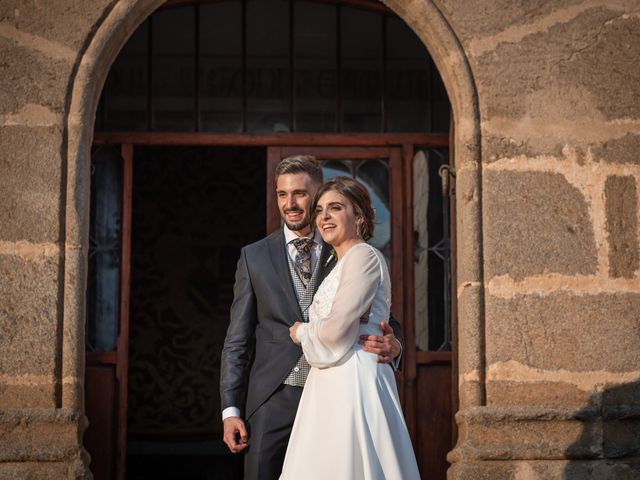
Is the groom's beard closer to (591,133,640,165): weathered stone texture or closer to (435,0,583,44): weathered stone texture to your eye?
(435,0,583,44): weathered stone texture

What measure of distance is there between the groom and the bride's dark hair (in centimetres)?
38

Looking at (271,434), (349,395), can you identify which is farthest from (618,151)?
(271,434)

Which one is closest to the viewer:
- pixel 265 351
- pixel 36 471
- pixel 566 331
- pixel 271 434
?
pixel 271 434

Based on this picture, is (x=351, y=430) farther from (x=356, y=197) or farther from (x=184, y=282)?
(x=184, y=282)

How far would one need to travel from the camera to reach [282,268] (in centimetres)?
509

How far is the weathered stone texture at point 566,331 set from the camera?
530 cm

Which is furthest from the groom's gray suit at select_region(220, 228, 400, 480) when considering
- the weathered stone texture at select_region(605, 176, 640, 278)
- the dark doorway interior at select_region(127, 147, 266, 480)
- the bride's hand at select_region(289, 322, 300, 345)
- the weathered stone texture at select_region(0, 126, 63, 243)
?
the dark doorway interior at select_region(127, 147, 266, 480)

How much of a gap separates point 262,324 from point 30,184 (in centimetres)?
122

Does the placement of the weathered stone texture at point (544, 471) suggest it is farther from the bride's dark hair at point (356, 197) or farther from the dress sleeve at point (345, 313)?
the bride's dark hair at point (356, 197)

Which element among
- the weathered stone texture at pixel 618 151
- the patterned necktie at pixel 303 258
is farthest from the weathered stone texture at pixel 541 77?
the patterned necktie at pixel 303 258

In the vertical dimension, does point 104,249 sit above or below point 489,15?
below

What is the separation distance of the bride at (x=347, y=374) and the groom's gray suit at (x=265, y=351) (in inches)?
12.0

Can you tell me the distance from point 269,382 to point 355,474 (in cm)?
78

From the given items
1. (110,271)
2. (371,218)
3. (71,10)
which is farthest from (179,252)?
(371,218)
